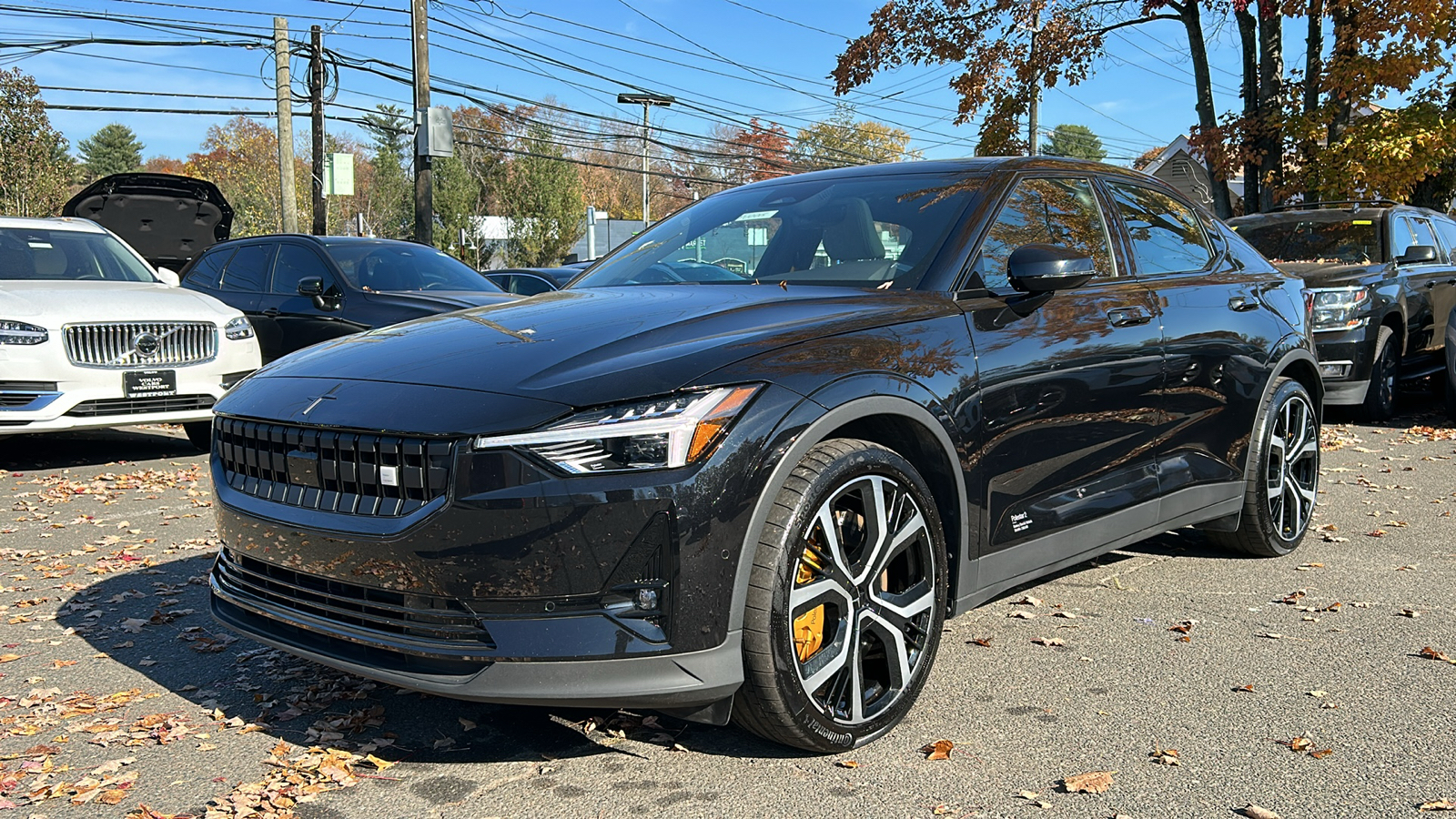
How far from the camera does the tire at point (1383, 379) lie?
10.4m

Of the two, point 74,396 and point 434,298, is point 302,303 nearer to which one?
point 434,298

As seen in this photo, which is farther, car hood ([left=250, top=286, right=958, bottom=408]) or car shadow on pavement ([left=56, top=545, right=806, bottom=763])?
car shadow on pavement ([left=56, top=545, right=806, bottom=763])

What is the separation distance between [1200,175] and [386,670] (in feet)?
129

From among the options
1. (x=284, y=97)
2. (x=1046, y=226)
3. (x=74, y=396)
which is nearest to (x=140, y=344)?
(x=74, y=396)

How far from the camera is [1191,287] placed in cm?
500

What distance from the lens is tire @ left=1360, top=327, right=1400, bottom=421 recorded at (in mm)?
10406

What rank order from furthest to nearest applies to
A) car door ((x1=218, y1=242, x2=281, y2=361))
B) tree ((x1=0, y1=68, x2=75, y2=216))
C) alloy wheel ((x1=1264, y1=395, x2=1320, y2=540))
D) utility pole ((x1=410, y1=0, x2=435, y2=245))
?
tree ((x1=0, y1=68, x2=75, y2=216))
utility pole ((x1=410, y1=0, x2=435, y2=245))
car door ((x1=218, y1=242, x2=281, y2=361))
alloy wheel ((x1=1264, y1=395, x2=1320, y2=540))

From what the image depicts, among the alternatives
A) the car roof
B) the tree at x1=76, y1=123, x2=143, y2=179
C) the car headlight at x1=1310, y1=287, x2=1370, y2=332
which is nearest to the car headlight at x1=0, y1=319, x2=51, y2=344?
the car roof

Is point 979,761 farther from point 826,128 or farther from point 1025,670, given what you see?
point 826,128

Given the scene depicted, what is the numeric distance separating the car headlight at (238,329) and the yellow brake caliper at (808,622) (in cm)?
686

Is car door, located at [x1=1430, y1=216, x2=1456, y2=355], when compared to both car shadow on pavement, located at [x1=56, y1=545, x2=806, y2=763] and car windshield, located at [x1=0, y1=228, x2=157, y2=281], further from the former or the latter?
car windshield, located at [x1=0, y1=228, x2=157, y2=281]

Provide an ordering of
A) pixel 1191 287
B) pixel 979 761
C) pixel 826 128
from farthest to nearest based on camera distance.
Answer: pixel 826 128, pixel 1191 287, pixel 979 761

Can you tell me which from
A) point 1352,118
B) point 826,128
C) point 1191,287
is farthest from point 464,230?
point 1191,287

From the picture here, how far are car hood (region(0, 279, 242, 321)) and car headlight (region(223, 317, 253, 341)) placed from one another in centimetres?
Result: 5
